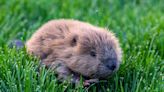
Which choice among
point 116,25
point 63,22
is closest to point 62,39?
point 63,22

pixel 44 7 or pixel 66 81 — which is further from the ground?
pixel 44 7

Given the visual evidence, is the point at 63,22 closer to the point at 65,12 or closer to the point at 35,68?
the point at 35,68

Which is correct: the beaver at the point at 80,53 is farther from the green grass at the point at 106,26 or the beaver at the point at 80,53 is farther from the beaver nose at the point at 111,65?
the green grass at the point at 106,26

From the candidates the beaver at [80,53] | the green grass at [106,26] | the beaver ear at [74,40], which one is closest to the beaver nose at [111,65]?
the beaver at [80,53]

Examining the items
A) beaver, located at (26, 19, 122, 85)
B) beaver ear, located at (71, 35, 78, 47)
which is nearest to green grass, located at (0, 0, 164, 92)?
beaver, located at (26, 19, 122, 85)

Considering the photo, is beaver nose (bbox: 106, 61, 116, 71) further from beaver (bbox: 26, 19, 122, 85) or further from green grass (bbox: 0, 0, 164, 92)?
green grass (bbox: 0, 0, 164, 92)
